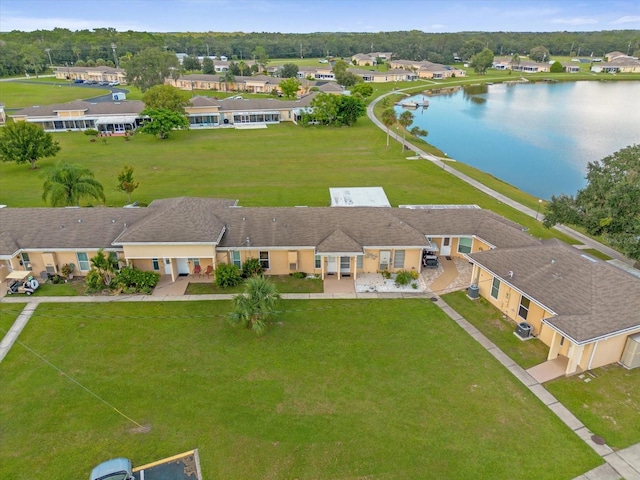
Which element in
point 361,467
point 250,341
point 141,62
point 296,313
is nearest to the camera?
point 361,467

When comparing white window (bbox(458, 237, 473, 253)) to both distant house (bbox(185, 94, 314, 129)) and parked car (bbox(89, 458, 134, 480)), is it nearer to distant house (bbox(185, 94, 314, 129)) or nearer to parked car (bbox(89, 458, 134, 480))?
parked car (bbox(89, 458, 134, 480))

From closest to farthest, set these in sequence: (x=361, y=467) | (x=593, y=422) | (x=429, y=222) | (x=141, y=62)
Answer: (x=361, y=467)
(x=593, y=422)
(x=429, y=222)
(x=141, y=62)

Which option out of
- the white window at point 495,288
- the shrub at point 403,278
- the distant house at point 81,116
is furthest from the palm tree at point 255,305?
the distant house at point 81,116

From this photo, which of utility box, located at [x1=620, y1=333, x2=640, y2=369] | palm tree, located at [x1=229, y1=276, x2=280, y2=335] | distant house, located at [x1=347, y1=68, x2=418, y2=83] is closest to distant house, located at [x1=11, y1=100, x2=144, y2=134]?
palm tree, located at [x1=229, y1=276, x2=280, y2=335]

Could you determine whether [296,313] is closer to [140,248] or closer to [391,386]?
[391,386]

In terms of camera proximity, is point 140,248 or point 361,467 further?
point 140,248

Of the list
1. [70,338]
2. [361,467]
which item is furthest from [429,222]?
[70,338]

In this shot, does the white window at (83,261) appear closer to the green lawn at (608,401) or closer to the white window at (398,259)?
the white window at (398,259)
